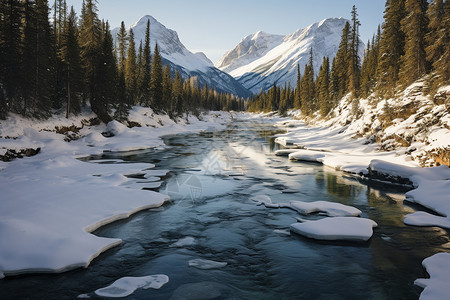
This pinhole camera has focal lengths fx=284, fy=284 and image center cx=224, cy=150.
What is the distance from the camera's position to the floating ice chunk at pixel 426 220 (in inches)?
397

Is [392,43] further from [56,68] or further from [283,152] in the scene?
[56,68]

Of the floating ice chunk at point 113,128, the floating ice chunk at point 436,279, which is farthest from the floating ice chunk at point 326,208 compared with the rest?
the floating ice chunk at point 113,128

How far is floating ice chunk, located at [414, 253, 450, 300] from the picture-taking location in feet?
19.0

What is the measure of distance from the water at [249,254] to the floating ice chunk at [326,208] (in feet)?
1.65

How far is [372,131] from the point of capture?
27.5 m

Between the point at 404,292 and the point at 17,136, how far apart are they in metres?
28.4

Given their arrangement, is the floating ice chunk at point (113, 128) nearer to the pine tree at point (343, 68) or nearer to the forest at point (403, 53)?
the forest at point (403, 53)

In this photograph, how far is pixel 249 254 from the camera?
788cm

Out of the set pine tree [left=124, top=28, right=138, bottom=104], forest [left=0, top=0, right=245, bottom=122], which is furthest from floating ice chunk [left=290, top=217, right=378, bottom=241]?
pine tree [left=124, top=28, right=138, bottom=104]

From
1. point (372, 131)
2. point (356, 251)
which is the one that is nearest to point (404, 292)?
point (356, 251)

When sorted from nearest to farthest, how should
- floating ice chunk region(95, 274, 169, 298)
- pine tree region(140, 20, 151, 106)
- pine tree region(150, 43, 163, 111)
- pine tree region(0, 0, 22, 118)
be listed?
floating ice chunk region(95, 274, 169, 298) → pine tree region(0, 0, 22, 118) → pine tree region(140, 20, 151, 106) → pine tree region(150, 43, 163, 111)

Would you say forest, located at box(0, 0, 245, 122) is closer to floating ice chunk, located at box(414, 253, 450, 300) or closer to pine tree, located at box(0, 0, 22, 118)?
pine tree, located at box(0, 0, 22, 118)

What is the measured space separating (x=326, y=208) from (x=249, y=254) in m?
4.88

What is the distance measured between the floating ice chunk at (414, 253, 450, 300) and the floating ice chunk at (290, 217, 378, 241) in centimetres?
175
